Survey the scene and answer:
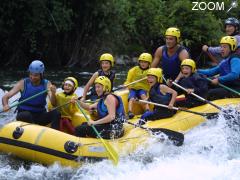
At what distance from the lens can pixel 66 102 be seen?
28.1ft

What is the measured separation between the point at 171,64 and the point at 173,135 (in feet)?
7.31

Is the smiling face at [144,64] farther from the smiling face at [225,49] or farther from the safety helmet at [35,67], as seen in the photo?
the safety helmet at [35,67]

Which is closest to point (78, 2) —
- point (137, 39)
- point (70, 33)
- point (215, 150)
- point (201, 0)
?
point (70, 33)

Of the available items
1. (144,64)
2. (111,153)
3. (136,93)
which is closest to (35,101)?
(111,153)

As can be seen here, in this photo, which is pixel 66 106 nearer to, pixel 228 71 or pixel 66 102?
pixel 66 102

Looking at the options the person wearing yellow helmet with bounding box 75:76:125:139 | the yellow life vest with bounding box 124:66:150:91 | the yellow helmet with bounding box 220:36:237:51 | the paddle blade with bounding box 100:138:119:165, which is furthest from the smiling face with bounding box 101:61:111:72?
the paddle blade with bounding box 100:138:119:165

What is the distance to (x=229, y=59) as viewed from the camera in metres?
9.44

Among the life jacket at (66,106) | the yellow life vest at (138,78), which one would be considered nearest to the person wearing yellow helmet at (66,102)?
the life jacket at (66,106)

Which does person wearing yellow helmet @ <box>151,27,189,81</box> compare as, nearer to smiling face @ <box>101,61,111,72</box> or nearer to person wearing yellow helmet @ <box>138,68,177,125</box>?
person wearing yellow helmet @ <box>138,68,177,125</box>

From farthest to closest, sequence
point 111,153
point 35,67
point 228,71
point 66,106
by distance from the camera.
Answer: point 228,71
point 66,106
point 35,67
point 111,153

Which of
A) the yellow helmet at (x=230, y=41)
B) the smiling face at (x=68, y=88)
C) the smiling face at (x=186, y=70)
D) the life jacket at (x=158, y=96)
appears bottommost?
the life jacket at (x=158, y=96)

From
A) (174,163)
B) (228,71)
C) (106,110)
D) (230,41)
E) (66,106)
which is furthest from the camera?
(228,71)

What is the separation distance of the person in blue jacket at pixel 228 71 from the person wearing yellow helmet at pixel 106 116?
248 centimetres

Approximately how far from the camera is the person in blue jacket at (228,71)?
30.7ft
